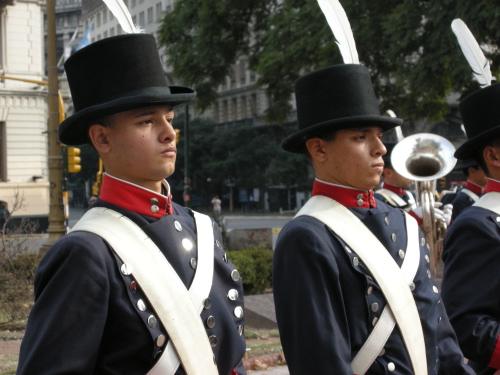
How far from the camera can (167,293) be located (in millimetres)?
3037

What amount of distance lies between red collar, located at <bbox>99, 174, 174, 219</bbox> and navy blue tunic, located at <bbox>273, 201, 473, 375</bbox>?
0.58 m

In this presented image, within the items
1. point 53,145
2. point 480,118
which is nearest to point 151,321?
point 480,118

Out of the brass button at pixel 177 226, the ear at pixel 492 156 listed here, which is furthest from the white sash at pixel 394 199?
the brass button at pixel 177 226

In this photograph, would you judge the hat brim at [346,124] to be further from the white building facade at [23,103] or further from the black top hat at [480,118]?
the white building facade at [23,103]

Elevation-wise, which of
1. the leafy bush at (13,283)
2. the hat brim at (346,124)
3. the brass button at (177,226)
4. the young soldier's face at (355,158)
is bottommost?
the leafy bush at (13,283)

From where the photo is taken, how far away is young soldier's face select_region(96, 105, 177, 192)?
3.15 m

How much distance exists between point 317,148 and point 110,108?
1123 millimetres

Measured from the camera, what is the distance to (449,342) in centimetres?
365

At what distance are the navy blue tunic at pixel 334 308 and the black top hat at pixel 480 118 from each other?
1076 mm

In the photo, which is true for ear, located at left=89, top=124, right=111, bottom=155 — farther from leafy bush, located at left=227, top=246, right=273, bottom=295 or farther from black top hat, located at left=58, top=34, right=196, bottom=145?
leafy bush, located at left=227, top=246, right=273, bottom=295

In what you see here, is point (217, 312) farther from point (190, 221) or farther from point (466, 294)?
point (466, 294)

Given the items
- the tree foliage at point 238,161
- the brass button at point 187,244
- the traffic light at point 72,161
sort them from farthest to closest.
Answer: the tree foliage at point 238,161 → the traffic light at point 72,161 → the brass button at point 187,244

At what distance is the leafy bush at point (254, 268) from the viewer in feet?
42.0

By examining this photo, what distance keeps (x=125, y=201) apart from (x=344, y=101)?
1147 mm
